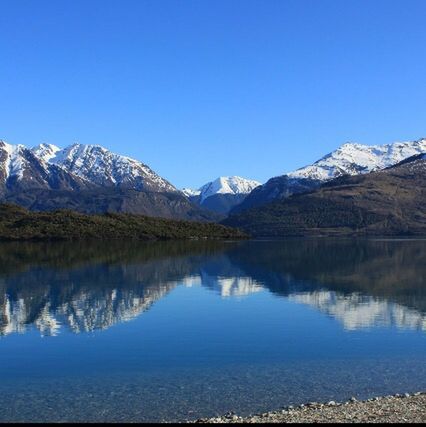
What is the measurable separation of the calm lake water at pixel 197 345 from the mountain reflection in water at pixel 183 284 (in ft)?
0.88

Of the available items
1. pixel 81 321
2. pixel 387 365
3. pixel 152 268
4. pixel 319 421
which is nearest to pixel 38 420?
pixel 319 421

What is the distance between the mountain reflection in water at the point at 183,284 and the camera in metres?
54.1

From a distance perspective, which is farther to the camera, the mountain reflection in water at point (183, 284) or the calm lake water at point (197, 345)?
the mountain reflection in water at point (183, 284)

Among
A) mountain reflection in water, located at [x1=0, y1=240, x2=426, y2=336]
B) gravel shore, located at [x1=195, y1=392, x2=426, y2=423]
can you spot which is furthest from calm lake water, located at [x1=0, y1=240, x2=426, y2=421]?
gravel shore, located at [x1=195, y1=392, x2=426, y2=423]

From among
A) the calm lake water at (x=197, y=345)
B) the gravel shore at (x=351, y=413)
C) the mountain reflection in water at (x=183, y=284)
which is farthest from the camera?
the mountain reflection in water at (x=183, y=284)

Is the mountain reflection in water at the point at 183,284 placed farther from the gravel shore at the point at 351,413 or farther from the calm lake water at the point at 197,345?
the gravel shore at the point at 351,413

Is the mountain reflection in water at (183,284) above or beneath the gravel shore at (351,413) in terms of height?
above

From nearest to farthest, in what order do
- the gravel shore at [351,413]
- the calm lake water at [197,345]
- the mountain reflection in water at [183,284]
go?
1. the gravel shore at [351,413]
2. the calm lake water at [197,345]
3. the mountain reflection in water at [183,284]

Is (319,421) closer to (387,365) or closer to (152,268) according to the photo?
(387,365)

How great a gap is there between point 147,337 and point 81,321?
8847 millimetres

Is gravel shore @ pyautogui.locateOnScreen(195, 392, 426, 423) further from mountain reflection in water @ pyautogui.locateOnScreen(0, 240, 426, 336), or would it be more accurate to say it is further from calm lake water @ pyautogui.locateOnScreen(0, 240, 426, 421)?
mountain reflection in water @ pyautogui.locateOnScreen(0, 240, 426, 336)

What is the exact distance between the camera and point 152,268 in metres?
112

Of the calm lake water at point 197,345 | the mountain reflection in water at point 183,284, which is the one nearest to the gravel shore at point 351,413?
the calm lake water at point 197,345

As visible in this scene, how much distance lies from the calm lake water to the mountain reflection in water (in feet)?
0.88
